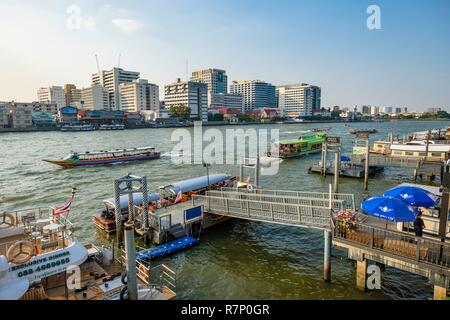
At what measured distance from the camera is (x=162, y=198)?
24297 mm

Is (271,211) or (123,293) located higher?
(271,211)

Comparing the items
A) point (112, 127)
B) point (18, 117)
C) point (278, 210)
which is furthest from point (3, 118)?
point (278, 210)

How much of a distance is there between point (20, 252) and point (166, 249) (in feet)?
29.6

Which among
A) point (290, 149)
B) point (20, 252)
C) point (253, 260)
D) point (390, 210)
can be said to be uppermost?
point (390, 210)

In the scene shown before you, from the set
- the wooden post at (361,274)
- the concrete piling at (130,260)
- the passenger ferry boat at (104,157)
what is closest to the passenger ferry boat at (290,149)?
the passenger ferry boat at (104,157)

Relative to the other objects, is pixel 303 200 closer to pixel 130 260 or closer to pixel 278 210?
pixel 278 210

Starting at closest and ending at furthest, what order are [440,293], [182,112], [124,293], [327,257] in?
[124,293] < [440,293] < [327,257] < [182,112]

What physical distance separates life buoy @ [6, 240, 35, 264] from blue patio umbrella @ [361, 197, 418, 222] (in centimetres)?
1379

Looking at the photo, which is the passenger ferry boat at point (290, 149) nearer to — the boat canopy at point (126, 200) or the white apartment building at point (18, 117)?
the boat canopy at point (126, 200)

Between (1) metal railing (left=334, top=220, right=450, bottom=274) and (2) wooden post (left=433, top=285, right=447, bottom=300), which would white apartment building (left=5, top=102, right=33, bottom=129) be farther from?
(2) wooden post (left=433, top=285, right=447, bottom=300)

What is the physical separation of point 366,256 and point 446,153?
125ft

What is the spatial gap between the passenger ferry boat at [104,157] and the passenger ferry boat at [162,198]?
2980cm

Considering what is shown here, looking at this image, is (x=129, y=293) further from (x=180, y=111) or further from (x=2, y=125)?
(x=180, y=111)

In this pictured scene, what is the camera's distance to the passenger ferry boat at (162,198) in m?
22.2
